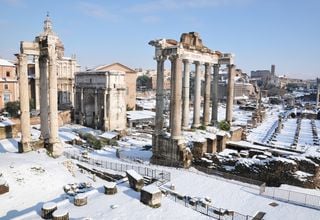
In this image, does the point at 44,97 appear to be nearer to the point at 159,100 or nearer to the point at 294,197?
the point at 159,100

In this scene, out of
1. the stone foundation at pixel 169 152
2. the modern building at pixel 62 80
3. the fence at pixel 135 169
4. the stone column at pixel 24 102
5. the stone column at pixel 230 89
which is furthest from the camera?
the modern building at pixel 62 80

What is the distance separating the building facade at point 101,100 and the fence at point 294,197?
29.4 metres

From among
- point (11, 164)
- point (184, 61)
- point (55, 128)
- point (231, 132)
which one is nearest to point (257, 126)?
point (231, 132)

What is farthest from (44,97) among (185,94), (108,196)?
(108,196)

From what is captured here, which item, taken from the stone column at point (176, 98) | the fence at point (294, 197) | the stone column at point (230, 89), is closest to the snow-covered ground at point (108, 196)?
the fence at point (294, 197)

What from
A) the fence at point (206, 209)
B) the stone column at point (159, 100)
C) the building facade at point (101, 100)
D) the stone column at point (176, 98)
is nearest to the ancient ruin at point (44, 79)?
the stone column at point (159, 100)

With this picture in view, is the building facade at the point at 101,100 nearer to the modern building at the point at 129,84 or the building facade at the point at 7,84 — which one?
the building facade at the point at 7,84

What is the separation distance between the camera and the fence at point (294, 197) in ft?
46.8

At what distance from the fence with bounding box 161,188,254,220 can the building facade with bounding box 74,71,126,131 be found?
94.2ft

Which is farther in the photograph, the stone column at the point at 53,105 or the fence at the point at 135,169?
the stone column at the point at 53,105

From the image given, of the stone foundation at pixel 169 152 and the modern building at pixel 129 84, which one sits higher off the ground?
the modern building at pixel 129 84

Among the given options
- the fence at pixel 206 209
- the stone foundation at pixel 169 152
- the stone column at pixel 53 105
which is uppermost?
the stone column at pixel 53 105

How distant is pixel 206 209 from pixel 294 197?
17.1ft

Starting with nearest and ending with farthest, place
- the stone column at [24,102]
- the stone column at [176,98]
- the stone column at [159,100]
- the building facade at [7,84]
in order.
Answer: the stone column at [24,102] < the stone column at [176,98] < the stone column at [159,100] < the building facade at [7,84]
